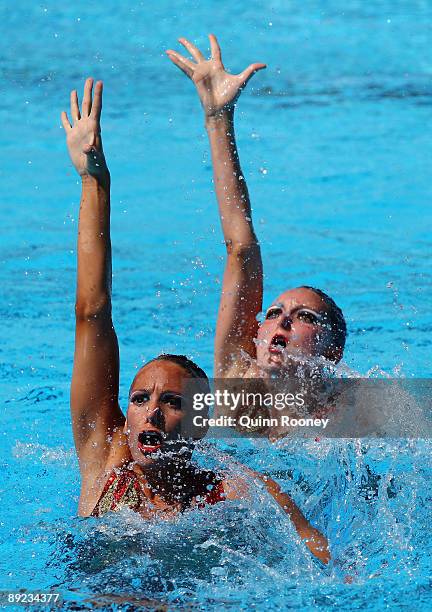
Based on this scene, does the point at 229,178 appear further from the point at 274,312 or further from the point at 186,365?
the point at 186,365

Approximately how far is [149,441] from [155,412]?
0.08 meters

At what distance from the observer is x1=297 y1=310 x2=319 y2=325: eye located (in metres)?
3.60

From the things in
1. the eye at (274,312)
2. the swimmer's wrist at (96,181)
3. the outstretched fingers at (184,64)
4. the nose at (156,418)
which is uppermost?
the outstretched fingers at (184,64)

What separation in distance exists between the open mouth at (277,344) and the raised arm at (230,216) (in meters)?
0.24

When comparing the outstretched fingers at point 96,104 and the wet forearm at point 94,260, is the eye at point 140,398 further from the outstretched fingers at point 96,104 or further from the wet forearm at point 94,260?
the outstretched fingers at point 96,104

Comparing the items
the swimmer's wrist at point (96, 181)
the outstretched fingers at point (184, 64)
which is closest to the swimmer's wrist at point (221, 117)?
the outstretched fingers at point (184, 64)

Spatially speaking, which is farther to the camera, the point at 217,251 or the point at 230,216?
the point at 217,251

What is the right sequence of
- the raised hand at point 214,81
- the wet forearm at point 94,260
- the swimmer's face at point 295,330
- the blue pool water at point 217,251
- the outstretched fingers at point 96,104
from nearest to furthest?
the blue pool water at point 217,251, the wet forearm at point 94,260, the outstretched fingers at point 96,104, the swimmer's face at point 295,330, the raised hand at point 214,81

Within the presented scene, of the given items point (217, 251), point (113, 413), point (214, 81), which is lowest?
point (113, 413)

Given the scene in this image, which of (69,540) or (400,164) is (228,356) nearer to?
(69,540)

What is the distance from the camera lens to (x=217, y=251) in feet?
20.4

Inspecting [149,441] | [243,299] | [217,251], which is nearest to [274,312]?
[243,299]

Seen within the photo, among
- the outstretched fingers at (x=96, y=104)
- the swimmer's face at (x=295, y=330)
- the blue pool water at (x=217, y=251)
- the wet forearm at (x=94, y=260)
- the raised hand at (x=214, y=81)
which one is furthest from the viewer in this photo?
the raised hand at (x=214, y=81)

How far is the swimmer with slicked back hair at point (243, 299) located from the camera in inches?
141
